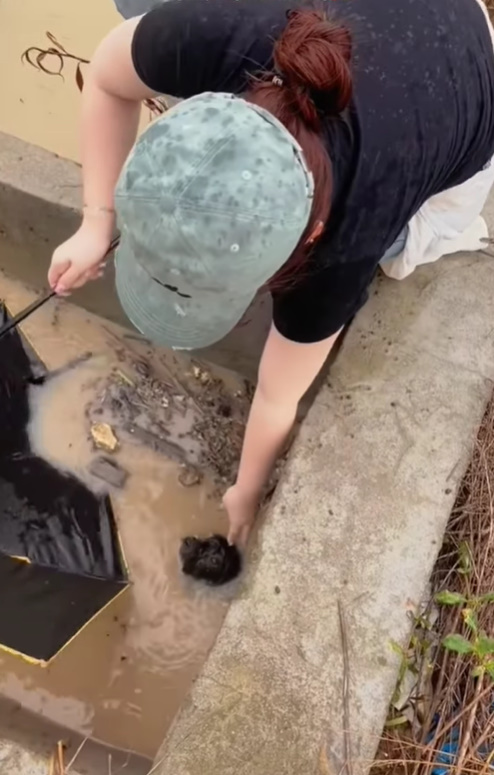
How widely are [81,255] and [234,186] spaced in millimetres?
620

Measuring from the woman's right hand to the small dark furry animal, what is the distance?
2.11 feet

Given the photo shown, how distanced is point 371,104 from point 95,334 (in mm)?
1114

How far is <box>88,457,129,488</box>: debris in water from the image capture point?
1890 millimetres

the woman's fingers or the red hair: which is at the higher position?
the red hair

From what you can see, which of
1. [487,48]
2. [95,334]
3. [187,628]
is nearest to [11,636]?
[187,628]

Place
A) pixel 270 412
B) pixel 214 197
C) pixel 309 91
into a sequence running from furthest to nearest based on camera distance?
1. pixel 270 412
2. pixel 309 91
3. pixel 214 197

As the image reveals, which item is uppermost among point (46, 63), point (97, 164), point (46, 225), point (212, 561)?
point (97, 164)

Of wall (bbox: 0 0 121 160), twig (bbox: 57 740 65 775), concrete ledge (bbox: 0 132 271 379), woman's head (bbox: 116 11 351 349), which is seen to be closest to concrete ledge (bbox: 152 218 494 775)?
twig (bbox: 57 740 65 775)

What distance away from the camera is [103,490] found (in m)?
1.87

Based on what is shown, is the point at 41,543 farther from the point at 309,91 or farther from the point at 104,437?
the point at 309,91

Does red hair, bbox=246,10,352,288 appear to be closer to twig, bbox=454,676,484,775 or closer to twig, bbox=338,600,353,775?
twig, bbox=338,600,353,775

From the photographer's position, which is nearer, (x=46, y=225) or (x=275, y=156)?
(x=275, y=156)

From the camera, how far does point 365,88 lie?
111 cm

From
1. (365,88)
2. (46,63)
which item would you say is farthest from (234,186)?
(46,63)
